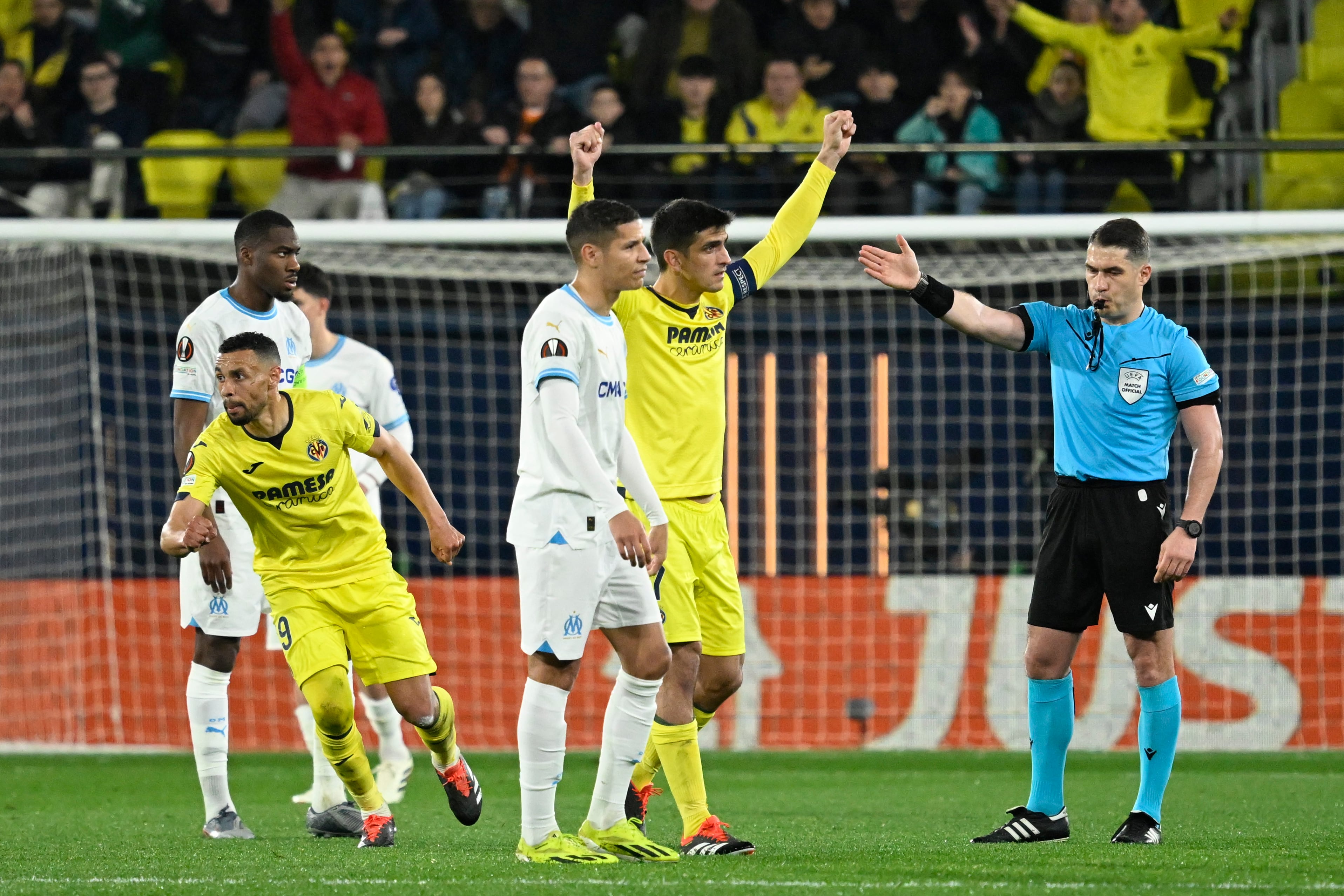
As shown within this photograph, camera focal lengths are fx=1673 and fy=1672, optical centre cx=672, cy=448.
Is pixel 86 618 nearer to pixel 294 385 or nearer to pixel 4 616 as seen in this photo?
pixel 4 616

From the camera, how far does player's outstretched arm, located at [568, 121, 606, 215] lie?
5.63 metres

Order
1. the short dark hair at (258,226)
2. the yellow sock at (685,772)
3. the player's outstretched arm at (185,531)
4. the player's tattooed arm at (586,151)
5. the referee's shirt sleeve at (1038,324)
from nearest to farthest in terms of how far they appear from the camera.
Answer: the player's outstretched arm at (185,531), the yellow sock at (685,772), the player's tattooed arm at (586,151), the referee's shirt sleeve at (1038,324), the short dark hair at (258,226)

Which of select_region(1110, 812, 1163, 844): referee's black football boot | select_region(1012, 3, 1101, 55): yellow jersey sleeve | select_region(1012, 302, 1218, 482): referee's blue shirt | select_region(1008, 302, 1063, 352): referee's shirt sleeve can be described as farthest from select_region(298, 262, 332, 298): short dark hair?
select_region(1012, 3, 1101, 55): yellow jersey sleeve

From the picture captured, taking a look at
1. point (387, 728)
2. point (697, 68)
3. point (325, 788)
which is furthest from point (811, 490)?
point (325, 788)

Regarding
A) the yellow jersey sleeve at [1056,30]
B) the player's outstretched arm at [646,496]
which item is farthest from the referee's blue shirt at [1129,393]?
the yellow jersey sleeve at [1056,30]

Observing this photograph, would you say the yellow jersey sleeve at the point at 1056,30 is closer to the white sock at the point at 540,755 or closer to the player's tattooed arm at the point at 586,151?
the player's tattooed arm at the point at 586,151

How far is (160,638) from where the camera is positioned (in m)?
10.8

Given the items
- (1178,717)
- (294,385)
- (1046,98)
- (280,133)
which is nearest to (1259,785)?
(1178,717)

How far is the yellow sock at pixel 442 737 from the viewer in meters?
5.70

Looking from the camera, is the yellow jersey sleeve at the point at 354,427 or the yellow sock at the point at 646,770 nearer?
the yellow jersey sleeve at the point at 354,427

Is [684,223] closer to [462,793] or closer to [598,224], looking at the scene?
[598,224]

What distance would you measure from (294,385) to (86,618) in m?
5.19

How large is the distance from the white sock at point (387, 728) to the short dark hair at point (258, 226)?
197 cm

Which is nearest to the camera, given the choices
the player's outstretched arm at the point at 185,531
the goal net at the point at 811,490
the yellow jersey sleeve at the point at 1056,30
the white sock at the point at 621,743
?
the player's outstretched arm at the point at 185,531
